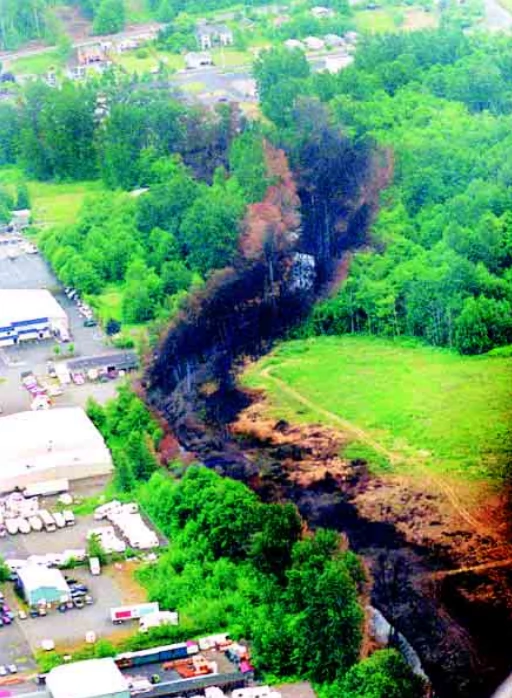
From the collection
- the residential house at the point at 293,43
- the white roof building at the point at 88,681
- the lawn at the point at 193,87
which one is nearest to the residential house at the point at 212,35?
the residential house at the point at 293,43

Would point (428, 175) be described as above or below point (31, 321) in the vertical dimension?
above

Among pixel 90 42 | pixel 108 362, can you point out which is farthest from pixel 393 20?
pixel 108 362

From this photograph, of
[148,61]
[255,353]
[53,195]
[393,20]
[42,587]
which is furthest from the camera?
[393,20]

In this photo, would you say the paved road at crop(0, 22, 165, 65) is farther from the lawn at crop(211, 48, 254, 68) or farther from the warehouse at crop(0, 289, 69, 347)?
the warehouse at crop(0, 289, 69, 347)

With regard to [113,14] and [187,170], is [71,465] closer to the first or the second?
[187,170]

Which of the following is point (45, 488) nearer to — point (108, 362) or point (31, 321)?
point (108, 362)

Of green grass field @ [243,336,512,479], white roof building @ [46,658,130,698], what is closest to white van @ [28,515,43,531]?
white roof building @ [46,658,130,698]

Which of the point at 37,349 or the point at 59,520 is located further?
the point at 37,349
